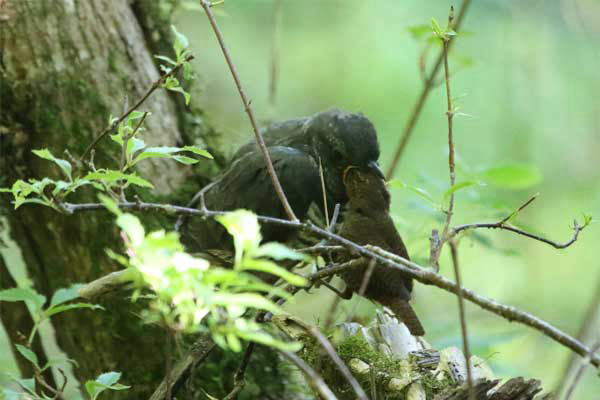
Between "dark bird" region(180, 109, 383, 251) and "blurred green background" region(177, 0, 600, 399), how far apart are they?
74.4 inches

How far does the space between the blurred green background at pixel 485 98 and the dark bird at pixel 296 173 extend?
192 centimetres

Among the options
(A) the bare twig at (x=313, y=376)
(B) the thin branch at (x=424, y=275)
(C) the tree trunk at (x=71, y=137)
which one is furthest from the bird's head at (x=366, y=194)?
(A) the bare twig at (x=313, y=376)

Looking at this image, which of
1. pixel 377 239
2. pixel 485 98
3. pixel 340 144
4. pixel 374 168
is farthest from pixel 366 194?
pixel 485 98

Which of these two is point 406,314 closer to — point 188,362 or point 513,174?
point 188,362

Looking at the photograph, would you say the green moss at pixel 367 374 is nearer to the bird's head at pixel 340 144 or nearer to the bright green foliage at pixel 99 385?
the bright green foliage at pixel 99 385

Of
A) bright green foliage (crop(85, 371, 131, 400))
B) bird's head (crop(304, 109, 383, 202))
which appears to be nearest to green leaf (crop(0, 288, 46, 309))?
bright green foliage (crop(85, 371, 131, 400))

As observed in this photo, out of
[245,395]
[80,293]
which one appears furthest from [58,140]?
[245,395]

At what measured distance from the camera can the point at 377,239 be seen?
189 cm

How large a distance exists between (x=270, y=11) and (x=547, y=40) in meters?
2.09

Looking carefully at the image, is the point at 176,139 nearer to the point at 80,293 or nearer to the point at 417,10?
the point at 80,293

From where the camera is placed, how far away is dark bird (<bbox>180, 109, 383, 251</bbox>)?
2479mm

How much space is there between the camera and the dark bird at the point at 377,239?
5.92 ft

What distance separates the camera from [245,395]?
2381 mm

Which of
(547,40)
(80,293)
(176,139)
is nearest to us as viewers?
(80,293)
